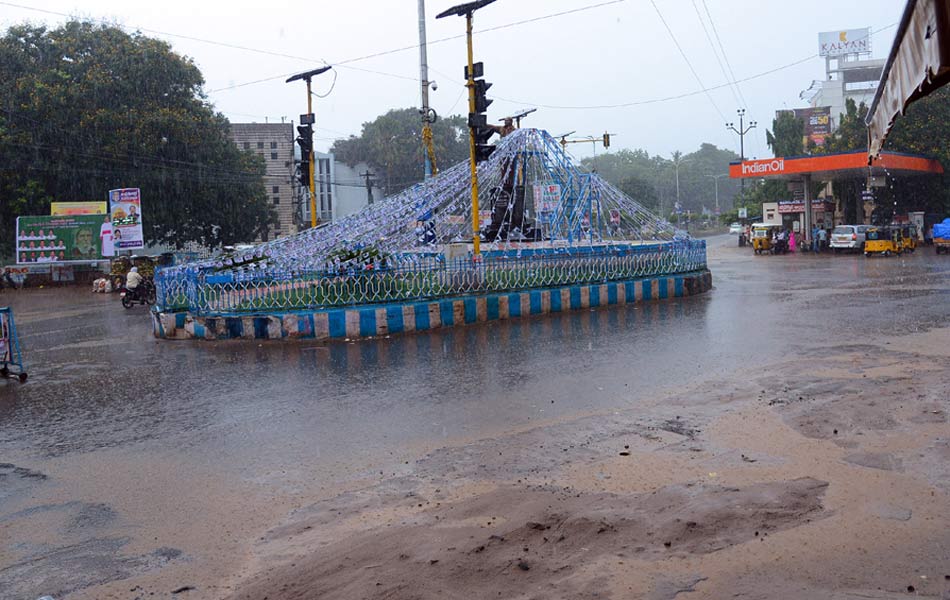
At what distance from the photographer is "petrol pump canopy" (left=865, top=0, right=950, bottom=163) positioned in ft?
12.0

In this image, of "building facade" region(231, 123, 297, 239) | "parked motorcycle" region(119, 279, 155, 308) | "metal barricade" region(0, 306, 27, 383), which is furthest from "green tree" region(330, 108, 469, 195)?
"metal barricade" region(0, 306, 27, 383)

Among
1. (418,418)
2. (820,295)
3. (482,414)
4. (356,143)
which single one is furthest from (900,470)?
(356,143)

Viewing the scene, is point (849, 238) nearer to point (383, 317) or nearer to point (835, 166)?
point (835, 166)

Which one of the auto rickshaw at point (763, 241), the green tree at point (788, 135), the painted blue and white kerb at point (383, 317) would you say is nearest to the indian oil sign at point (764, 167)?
the auto rickshaw at point (763, 241)

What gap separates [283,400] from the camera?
9406 millimetres

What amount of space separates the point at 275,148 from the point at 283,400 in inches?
2746

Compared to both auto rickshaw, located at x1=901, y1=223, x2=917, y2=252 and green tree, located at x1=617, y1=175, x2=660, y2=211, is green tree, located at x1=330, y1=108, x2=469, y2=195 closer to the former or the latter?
green tree, located at x1=617, y1=175, x2=660, y2=211

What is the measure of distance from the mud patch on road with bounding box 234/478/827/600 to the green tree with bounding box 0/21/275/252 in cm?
3711

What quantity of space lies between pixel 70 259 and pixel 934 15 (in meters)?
38.6

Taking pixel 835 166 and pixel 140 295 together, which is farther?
pixel 835 166

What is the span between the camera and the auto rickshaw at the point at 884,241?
35.8 metres

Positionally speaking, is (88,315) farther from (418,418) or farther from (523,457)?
(523,457)

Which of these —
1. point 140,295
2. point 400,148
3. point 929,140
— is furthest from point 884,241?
point 400,148

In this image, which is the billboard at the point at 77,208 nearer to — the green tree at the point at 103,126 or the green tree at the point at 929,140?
the green tree at the point at 103,126
